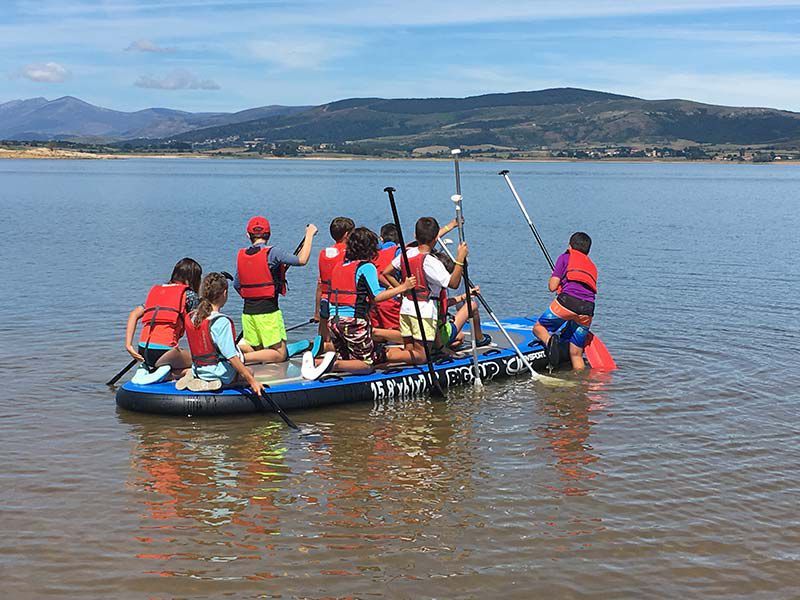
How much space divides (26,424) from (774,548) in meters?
7.54

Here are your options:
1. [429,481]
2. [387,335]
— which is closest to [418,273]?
[387,335]

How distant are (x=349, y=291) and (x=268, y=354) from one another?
139 cm

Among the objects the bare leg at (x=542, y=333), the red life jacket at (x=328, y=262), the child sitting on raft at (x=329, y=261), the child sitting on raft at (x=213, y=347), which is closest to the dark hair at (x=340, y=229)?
the child sitting on raft at (x=329, y=261)

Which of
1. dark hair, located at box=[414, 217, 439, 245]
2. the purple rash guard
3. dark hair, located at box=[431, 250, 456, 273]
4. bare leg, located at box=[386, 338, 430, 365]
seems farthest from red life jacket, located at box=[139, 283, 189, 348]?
the purple rash guard

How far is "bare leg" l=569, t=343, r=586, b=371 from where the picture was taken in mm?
12742

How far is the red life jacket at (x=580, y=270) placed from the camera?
12.3 meters

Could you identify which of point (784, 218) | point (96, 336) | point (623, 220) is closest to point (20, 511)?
point (96, 336)

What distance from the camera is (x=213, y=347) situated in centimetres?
980

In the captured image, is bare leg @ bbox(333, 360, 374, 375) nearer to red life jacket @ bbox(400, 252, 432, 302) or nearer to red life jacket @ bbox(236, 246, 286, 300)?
red life jacket @ bbox(400, 252, 432, 302)

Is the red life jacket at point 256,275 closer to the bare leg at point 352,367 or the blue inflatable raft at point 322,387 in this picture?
the blue inflatable raft at point 322,387

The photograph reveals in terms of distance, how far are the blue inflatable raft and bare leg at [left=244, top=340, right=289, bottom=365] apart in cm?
10

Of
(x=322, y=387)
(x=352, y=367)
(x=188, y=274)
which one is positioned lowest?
(x=322, y=387)

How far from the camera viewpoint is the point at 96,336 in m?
14.6

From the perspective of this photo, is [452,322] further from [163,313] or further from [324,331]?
[163,313]
